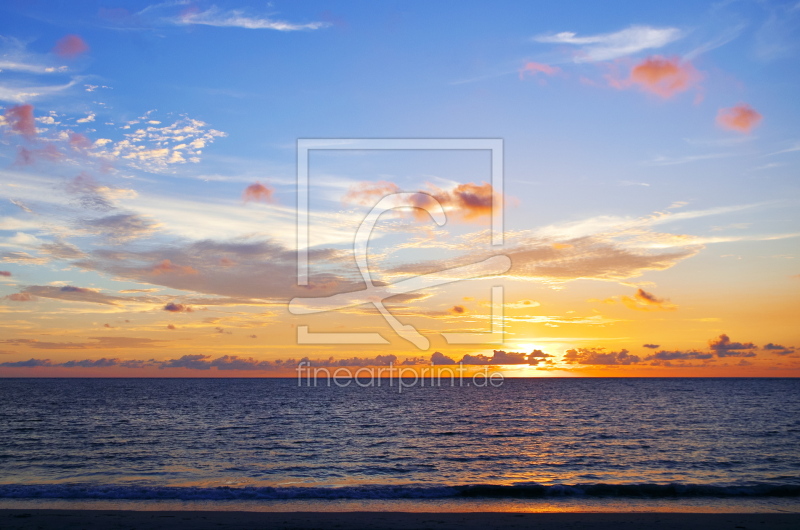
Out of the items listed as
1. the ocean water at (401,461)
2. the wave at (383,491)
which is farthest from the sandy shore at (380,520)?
the wave at (383,491)

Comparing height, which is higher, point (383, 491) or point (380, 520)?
point (380, 520)

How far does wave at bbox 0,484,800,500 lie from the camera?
24031mm

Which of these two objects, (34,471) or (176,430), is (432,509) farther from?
(176,430)

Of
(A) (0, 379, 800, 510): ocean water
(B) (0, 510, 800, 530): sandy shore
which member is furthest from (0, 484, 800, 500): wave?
(B) (0, 510, 800, 530): sandy shore

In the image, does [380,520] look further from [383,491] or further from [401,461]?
[401,461]

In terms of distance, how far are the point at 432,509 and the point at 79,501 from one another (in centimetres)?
1506

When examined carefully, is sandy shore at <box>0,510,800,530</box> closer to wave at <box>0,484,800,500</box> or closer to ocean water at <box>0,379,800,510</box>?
ocean water at <box>0,379,800,510</box>

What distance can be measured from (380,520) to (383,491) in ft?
19.2

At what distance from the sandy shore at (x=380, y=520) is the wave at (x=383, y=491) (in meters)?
3.71

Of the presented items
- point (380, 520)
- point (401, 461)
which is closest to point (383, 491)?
point (380, 520)

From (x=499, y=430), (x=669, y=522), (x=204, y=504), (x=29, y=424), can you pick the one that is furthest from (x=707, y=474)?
(x=29, y=424)

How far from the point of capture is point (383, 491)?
25078 mm

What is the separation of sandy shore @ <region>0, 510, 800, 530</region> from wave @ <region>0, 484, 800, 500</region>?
3.71 metres

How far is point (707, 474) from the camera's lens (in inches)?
1152
